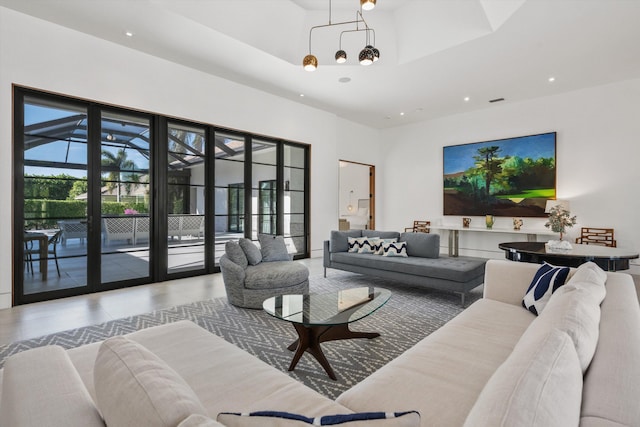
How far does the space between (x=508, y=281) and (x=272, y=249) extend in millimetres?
2788

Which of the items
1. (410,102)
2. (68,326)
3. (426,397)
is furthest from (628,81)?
(68,326)

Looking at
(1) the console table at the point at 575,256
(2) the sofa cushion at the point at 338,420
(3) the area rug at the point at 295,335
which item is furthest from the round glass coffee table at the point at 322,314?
(1) the console table at the point at 575,256

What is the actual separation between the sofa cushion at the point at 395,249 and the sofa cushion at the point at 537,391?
3.78m

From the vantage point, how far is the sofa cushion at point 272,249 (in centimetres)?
426

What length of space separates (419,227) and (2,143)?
7601mm

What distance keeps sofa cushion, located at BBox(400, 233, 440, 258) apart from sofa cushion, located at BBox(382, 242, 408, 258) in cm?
10

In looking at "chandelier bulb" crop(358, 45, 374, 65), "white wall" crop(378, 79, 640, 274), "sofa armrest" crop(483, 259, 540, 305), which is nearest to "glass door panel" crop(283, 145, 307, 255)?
"white wall" crop(378, 79, 640, 274)

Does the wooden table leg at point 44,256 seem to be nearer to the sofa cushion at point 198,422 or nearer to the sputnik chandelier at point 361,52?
the sputnik chandelier at point 361,52

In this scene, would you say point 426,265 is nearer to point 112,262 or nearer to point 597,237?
point 597,237

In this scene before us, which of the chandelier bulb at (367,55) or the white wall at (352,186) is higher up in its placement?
the chandelier bulb at (367,55)

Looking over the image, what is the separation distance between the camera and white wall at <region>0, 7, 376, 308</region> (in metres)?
3.64

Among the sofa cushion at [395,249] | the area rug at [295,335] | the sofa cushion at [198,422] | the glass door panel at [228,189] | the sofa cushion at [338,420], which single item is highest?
the glass door panel at [228,189]

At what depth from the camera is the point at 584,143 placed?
598 centimetres

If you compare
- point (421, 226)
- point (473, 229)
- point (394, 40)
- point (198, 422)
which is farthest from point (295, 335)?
point (421, 226)
